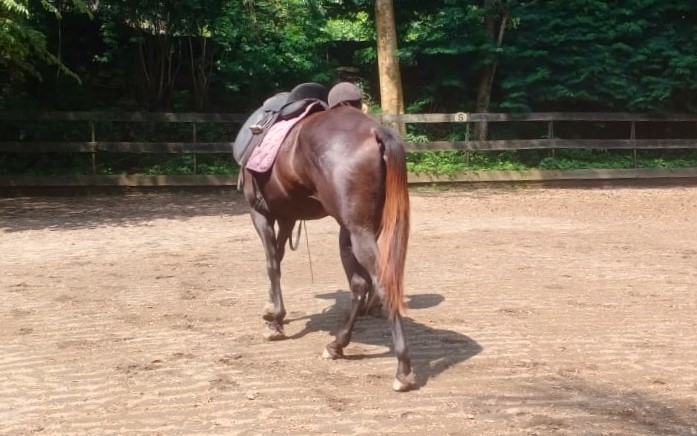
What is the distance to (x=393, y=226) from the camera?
442 centimetres

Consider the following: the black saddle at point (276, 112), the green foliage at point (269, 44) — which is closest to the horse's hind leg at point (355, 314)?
the black saddle at point (276, 112)

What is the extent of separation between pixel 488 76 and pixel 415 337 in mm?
13042

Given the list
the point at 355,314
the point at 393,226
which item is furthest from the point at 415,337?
the point at 393,226

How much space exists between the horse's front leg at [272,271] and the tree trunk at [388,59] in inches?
402

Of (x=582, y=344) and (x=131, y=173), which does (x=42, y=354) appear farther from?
(x=131, y=173)

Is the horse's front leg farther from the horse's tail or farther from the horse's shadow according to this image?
the horse's tail

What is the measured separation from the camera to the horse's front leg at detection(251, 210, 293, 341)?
5465mm

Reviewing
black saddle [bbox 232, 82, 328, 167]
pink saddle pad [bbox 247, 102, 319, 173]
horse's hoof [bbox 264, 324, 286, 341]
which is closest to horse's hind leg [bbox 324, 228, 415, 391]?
horse's hoof [bbox 264, 324, 286, 341]

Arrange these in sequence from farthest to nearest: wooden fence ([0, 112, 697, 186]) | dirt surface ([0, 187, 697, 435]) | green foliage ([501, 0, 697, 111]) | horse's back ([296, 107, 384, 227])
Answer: green foliage ([501, 0, 697, 111]) → wooden fence ([0, 112, 697, 186]) → horse's back ([296, 107, 384, 227]) → dirt surface ([0, 187, 697, 435])

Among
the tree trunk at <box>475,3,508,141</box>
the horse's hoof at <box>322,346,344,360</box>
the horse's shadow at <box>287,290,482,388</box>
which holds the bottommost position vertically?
the horse's shadow at <box>287,290,482,388</box>

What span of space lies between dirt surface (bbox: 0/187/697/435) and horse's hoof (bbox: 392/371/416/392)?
0.04m

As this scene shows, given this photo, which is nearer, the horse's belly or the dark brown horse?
the dark brown horse

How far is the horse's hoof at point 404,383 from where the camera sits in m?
4.23

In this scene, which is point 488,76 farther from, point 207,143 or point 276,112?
point 276,112
